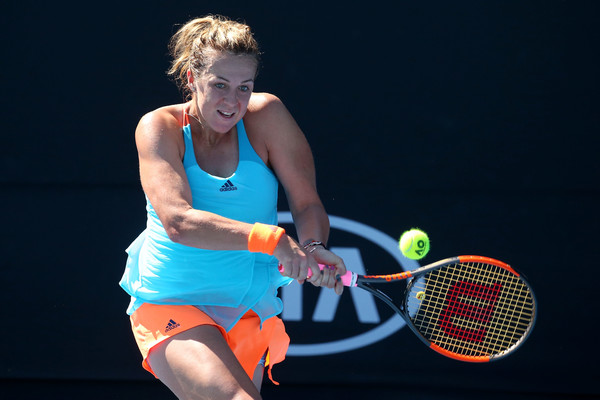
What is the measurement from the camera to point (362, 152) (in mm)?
3424

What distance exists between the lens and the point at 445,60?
335cm

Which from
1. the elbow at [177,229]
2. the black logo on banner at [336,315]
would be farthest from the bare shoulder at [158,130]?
the black logo on banner at [336,315]

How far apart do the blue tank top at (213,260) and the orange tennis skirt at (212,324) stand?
1.4 inches

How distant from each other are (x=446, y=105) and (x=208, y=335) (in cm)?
168

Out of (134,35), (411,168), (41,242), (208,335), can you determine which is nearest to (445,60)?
(411,168)

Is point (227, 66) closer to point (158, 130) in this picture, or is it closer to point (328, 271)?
point (158, 130)

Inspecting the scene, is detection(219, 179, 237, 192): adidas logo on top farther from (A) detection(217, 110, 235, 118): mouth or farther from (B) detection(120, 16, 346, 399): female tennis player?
(A) detection(217, 110, 235, 118): mouth

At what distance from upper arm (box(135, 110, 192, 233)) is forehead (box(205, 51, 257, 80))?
21 centimetres

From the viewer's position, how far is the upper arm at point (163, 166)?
2.16 m

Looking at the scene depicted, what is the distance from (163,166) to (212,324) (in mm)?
477

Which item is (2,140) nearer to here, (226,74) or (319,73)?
(319,73)

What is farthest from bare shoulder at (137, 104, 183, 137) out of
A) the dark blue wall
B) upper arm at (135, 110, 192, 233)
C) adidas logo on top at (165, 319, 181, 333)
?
the dark blue wall

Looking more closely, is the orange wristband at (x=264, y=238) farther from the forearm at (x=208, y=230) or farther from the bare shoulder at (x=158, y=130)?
the bare shoulder at (x=158, y=130)

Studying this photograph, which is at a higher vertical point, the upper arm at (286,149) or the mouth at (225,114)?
the mouth at (225,114)
